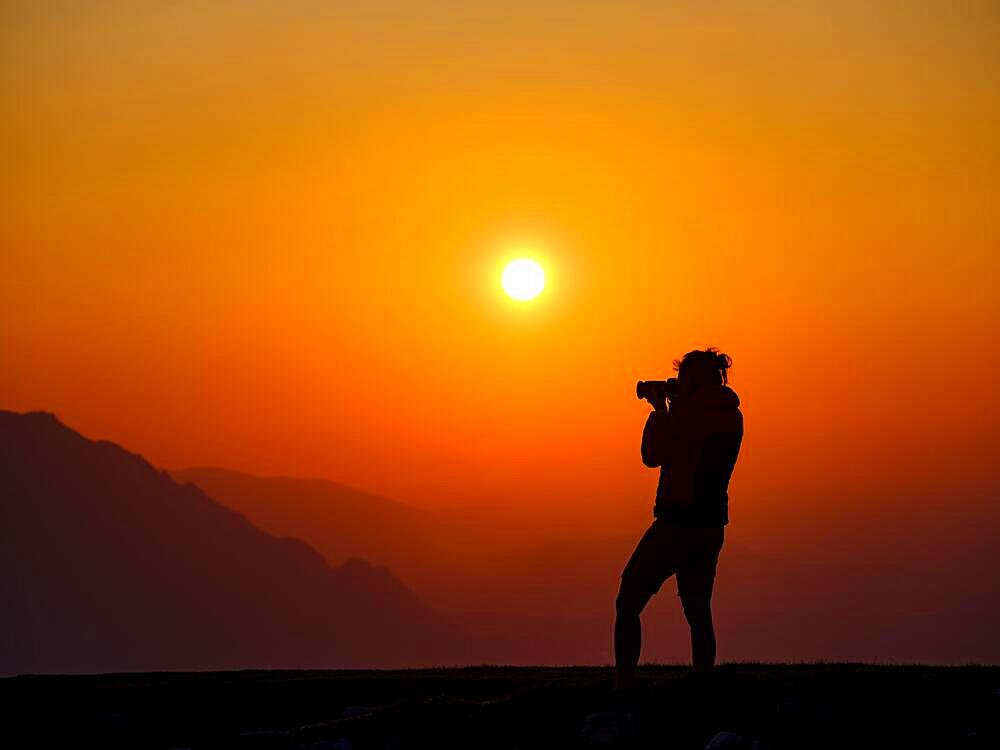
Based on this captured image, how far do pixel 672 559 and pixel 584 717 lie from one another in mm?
1888

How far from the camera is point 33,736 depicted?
874 inches

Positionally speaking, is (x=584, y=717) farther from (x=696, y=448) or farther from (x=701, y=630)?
(x=696, y=448)

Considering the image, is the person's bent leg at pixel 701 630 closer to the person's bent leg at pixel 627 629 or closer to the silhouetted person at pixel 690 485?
the silhouetted person at pixel 690 485

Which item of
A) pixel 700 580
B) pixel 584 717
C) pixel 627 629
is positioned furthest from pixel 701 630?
pixel 584 717

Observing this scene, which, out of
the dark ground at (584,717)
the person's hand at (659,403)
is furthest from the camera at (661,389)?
the dark ground at (584,717)

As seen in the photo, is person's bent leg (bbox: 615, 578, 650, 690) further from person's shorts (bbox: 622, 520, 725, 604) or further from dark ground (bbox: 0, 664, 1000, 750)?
dark ground (bbox: 0, 664, 1000, 750)

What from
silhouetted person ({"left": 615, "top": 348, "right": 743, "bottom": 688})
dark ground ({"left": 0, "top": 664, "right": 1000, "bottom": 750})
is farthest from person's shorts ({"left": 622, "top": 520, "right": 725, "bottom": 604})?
dark ground ({"left": 0, "top": 664, "right": 1000, "bottom": 750})

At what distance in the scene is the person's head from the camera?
55.6 ft

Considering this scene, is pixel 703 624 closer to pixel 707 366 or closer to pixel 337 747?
pixel 707 366

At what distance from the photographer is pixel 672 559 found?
55.6 feet

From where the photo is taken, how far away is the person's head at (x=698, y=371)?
16938 millimetres

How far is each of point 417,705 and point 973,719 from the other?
619 centimetres

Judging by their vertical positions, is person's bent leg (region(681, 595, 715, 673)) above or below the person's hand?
below

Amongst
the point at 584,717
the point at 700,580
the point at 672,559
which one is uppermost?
the point at 672,559
